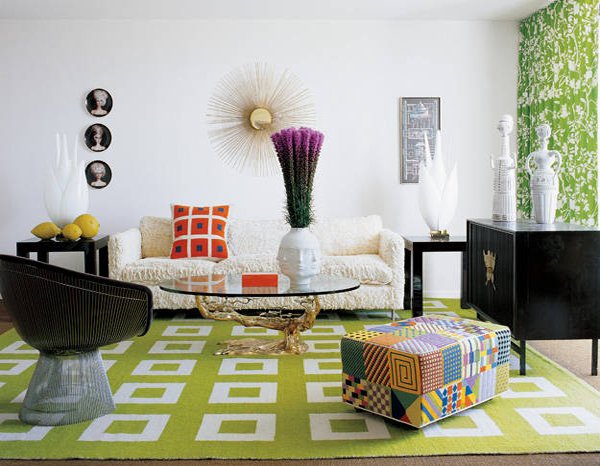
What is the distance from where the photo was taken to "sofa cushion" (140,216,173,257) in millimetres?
5277

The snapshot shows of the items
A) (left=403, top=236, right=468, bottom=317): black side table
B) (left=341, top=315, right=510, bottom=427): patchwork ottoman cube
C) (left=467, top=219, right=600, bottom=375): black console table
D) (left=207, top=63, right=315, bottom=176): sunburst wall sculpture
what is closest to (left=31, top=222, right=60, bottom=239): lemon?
(left=207, top=63, right=315, bottom=176): sunburst wall sculpture

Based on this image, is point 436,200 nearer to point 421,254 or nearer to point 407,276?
point 407,276

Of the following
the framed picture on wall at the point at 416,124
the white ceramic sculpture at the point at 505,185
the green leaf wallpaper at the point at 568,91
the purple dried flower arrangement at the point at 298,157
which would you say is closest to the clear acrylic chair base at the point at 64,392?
the purple dried flower arrangement at the point at 298,157

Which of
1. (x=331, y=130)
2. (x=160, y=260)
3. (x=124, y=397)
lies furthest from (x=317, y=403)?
(x=331, y=130)

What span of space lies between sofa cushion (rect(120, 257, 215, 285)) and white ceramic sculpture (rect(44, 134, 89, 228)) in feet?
2.11

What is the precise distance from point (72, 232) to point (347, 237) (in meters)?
1.99

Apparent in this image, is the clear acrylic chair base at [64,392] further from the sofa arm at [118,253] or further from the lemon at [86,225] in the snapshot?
the lemon at [86,225]

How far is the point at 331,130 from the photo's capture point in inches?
222

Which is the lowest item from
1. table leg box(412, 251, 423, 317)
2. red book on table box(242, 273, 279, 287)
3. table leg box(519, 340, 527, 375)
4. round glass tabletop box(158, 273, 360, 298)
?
table leg box(519, 340, 527, 375)

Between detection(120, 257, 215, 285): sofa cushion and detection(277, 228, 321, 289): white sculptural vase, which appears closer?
detection(277, 228, 321, 289): white sculptural vase

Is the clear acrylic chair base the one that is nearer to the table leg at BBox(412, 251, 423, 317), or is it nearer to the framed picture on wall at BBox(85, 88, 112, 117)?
the table leg at BBox(412, 251, 423, 317)

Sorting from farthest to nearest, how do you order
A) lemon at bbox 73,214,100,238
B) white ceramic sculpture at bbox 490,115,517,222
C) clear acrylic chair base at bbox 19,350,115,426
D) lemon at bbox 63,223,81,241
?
lemon at bbox 73,214,100,238
lemon at bbox 63,223,81,241
white ceramic sculpture at bbox 490,115,517,222
clear acrylic chair base at bbox 19,350,115,426

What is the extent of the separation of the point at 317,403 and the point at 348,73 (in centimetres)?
335

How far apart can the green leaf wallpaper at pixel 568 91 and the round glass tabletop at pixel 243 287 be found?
190 centimetres
